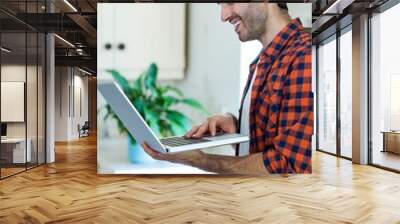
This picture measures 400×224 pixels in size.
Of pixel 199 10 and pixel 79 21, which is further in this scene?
pixel 79 21

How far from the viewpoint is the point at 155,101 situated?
4797 mm

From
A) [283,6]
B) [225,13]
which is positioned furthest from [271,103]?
[225,13]

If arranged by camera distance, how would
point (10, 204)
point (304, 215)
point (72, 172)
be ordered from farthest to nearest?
point (72, 172), point (10, 204), point (304, 215)

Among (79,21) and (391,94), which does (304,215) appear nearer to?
(391,94)

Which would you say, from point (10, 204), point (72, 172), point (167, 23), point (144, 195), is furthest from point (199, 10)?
point (72, 172)

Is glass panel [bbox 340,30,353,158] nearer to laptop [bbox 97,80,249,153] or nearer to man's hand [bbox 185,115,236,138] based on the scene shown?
→ man's hand [bbox 185,115,236,138]

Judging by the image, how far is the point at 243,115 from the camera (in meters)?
4.44

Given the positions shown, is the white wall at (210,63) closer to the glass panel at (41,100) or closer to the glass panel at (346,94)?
the glass panel at (41,100)

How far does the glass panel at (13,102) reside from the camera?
6.50m

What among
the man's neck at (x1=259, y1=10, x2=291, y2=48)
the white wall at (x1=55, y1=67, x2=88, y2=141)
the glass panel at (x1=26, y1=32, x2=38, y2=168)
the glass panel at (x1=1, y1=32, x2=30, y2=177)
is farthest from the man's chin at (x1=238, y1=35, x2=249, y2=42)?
→ the white wall at (x1=55, y1=67, x2=88, y2=141)

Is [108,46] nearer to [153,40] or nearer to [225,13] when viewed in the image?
[153,40]

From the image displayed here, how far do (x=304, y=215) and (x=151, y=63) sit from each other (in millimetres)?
2371

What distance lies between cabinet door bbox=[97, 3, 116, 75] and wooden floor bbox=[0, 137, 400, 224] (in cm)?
156

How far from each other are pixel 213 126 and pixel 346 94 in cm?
573
